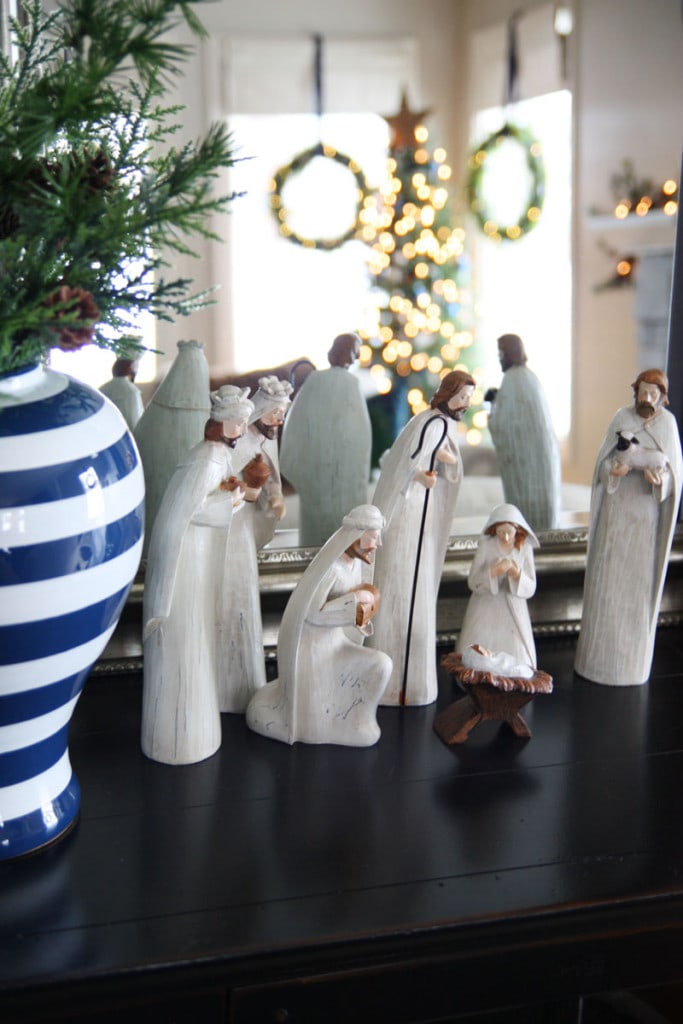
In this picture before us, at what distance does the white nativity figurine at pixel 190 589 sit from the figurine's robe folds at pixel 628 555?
1.18 ft

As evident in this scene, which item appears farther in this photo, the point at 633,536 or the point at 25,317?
the point at 633,536

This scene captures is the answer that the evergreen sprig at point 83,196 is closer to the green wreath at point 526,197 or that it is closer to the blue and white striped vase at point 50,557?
the blue and white striped vase at point 50,557

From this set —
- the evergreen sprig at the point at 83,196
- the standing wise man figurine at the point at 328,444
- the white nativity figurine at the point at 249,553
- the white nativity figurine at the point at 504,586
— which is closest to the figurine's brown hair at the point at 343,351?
the standing wise man figurine at the point at 328,444

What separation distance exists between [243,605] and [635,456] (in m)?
0.38

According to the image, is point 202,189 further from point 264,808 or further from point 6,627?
point 264,808

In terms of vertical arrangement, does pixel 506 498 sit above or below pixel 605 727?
above

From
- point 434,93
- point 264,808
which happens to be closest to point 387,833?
point 264,808

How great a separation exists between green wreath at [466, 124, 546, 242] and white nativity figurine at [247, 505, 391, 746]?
41cm

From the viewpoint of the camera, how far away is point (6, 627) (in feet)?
Answer: 2.25

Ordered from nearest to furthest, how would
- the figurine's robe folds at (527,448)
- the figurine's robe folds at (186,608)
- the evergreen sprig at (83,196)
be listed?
the evergreen sprig at (83,196) < the figurine's robe folds at (186,608) < the figurine's robe folds at (527,448)

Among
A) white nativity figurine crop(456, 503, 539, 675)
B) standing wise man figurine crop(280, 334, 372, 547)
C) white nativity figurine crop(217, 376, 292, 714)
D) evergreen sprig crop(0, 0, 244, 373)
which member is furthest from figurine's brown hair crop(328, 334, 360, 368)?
evergreen sprig crop(0, 0, 244, 373)

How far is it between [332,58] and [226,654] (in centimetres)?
57

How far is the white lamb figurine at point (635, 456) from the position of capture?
1.00m

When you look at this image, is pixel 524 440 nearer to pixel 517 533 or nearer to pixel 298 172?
pixel 517 533
